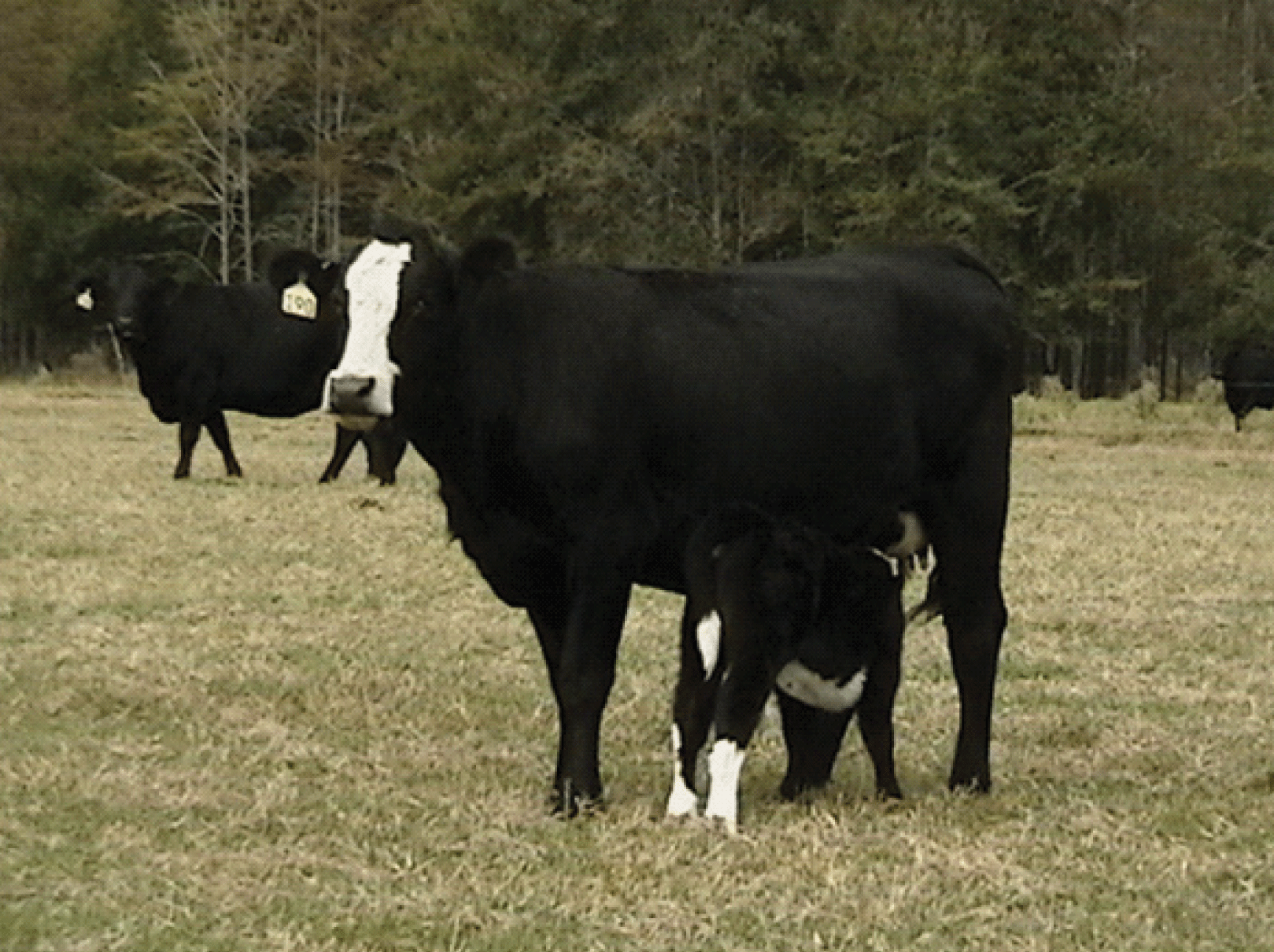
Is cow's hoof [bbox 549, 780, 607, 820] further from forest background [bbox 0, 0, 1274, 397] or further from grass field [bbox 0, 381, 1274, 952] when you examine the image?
forest background [bbox 0, 0, 1274, 397]

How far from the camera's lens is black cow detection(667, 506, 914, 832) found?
6.20 metres

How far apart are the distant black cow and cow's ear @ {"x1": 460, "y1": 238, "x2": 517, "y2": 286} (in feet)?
90.5

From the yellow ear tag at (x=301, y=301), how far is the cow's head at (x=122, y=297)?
1207 cm

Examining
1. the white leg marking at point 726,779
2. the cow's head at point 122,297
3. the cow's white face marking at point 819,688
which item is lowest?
the white leg marking at point 726,779

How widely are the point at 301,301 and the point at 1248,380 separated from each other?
91.6ft

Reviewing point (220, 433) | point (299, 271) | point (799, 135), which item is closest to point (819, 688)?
point (299, 271)

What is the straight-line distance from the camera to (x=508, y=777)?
7.14 meters

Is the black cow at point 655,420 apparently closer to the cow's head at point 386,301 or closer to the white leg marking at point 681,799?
the cow's head at point 386,301

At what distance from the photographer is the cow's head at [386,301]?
20.5 feet

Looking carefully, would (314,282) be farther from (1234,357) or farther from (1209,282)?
(1209,282)

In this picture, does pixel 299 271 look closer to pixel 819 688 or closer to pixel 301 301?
pixel 301 301

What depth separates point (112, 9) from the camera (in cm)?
5397

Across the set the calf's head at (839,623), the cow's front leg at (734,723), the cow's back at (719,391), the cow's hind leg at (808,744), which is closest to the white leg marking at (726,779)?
the cow's front leg at (734,723)

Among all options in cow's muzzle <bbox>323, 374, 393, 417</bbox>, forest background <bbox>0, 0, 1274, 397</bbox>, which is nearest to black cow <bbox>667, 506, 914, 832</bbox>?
cow's muzzle <bbox>323, 374, 393, 417</bbox>
